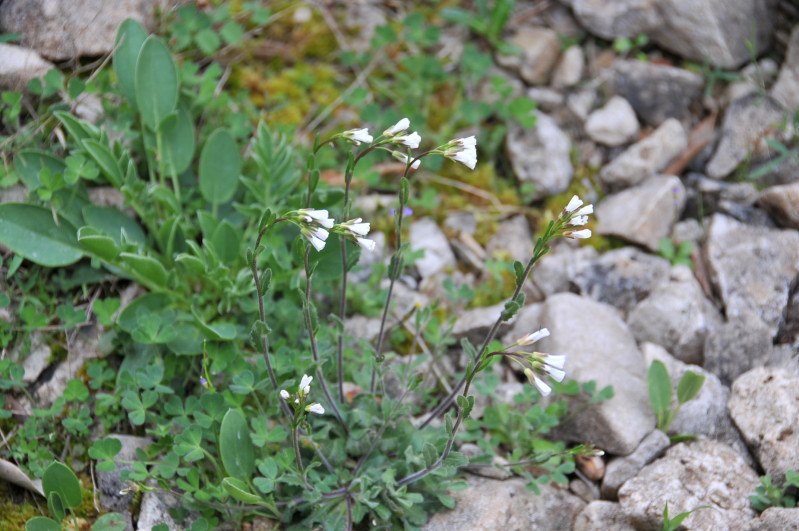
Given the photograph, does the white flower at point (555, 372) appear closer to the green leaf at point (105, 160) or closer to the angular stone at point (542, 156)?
the angular stone at point (542, 156)

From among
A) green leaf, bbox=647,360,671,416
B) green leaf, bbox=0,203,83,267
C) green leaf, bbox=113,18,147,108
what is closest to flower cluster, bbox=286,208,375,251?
green leaf, bbox=0,203,83,267

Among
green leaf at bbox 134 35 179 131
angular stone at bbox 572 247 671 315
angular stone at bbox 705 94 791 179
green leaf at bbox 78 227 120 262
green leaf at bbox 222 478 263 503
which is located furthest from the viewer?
angular stone at bbox 705 94 791 179

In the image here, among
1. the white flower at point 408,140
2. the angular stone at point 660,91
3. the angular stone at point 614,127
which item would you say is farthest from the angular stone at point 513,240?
the white flower at point 408,140

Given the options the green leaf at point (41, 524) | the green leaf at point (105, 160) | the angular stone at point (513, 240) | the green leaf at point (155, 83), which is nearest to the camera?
the green leaf at point (41, 524)

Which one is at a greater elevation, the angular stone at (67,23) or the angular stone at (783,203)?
the angular stone at (67,23)

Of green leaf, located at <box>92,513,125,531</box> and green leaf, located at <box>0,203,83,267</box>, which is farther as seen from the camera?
green leaf, located at <box>0,203,83,267</box>

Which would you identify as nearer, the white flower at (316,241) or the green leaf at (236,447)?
the white flower at (316,241)

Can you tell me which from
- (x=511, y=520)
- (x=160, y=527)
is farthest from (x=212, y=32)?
(x=511, y=520)

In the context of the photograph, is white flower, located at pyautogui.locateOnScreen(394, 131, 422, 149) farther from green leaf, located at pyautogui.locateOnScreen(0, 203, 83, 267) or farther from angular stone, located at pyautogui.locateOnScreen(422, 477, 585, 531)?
green leaf, located at pyautogui.locateOnScreen(0, 203, 83, 267)
